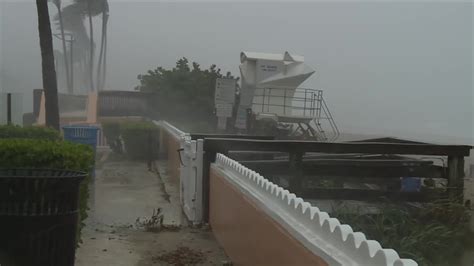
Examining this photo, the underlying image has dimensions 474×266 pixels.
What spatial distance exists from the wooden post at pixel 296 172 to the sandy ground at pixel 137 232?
3.77 ft

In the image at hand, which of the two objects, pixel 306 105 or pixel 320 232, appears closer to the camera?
pixel 320 232

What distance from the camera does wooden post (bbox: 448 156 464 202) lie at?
727cm

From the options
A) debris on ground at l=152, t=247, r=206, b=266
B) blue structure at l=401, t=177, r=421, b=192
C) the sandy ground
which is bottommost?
the sandy ground

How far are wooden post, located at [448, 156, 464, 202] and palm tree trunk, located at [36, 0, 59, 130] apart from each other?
942 centimetres

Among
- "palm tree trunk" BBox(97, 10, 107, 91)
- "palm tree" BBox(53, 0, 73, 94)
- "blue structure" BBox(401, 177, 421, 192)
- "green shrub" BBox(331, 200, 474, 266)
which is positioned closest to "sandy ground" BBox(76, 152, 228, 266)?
"green shrub" BBox(331, 200, 474, 266)

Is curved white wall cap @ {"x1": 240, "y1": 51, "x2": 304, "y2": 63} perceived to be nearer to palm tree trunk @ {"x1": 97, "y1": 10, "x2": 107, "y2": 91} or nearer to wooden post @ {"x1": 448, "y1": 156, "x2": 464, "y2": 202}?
wooden post @ {"x1": 448, "y1": 156, "x2": 464, "y2": 202}

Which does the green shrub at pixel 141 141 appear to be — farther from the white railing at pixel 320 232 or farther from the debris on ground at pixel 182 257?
the white railing at pixel 320 232

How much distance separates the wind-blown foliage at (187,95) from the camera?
24562 millimetres

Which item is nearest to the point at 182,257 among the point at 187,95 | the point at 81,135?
the point at 81,135

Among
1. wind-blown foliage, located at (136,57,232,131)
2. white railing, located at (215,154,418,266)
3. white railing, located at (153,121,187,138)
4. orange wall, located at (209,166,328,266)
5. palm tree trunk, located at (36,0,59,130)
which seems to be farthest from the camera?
wind-blown foliage, located at (136,57,232,131)

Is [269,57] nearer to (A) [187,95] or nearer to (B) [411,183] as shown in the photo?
(A) [187,95]

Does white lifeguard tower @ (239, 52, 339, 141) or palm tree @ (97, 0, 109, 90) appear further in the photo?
palm tree @ (97, 0, 109, 90)

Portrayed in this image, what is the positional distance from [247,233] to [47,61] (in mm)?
9970

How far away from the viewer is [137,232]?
313 inches
